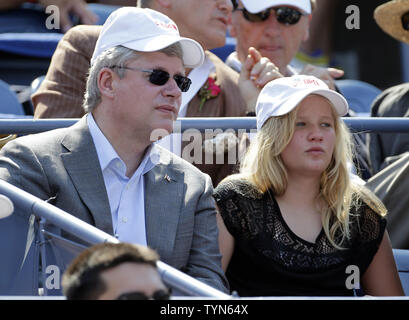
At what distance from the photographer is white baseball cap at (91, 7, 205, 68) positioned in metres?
3.03

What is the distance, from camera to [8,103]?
4.70 m

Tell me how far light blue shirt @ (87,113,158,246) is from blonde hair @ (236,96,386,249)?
18.8 inches

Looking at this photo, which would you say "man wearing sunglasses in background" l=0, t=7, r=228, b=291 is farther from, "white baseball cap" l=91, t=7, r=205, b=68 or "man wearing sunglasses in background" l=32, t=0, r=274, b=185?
"man wearing sunglasses in background" l=32, t=0, r=274, b=185

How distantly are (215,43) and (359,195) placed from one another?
1423mm

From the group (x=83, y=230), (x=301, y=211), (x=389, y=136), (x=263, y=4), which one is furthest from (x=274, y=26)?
(x=83, y=230)

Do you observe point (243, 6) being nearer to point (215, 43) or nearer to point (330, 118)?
point (215, 43)

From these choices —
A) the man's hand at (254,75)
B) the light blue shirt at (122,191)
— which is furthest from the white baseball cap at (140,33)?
the man's hand at (254,75)

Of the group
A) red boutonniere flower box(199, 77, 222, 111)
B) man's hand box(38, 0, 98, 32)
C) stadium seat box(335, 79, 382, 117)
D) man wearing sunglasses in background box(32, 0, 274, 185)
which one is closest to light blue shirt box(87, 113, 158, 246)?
man wearing sunglasses in background box(32, 0, 274, 185)

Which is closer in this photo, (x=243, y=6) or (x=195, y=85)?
(x=195, y=85)

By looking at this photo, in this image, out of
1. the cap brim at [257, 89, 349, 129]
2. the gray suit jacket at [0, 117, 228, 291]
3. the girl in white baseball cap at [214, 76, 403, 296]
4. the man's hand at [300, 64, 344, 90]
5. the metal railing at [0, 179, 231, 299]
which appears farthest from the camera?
the man's hand at [300, 64, 344, 90]

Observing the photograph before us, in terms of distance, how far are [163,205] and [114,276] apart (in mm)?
1079

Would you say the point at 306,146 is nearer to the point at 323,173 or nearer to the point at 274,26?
the point at 323,173
